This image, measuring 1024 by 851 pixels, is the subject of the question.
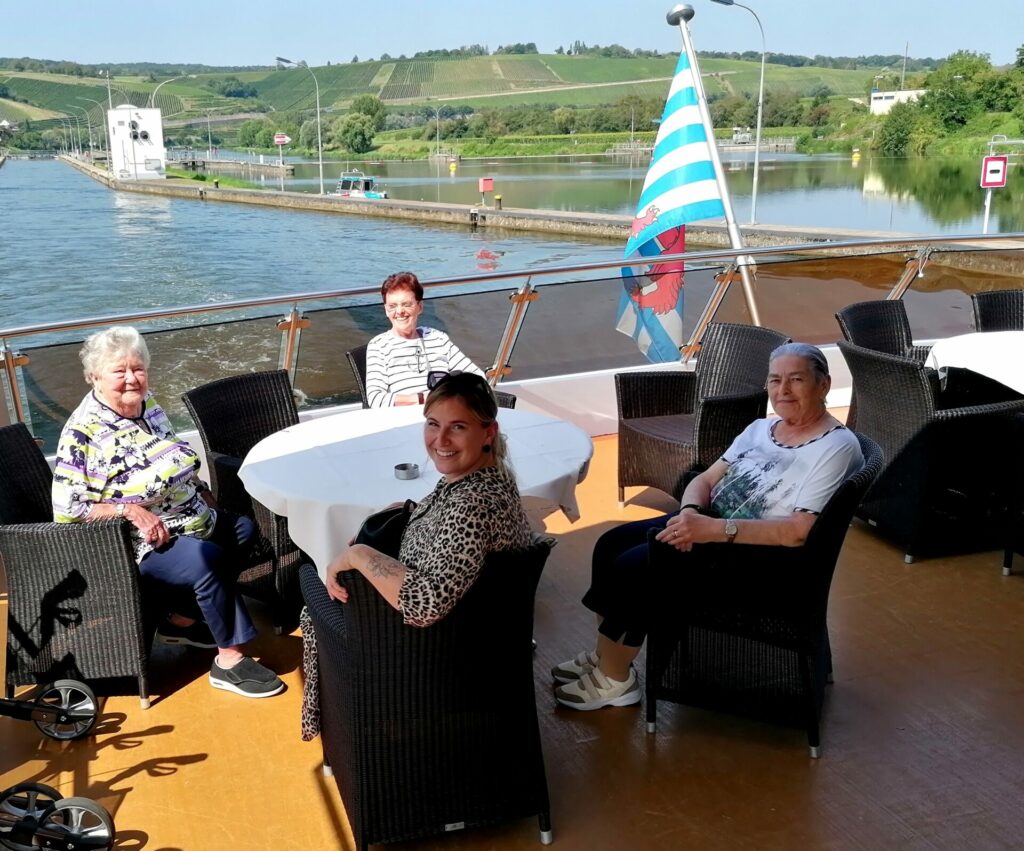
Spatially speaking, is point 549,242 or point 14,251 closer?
point 549,242

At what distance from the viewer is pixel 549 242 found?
50.3m

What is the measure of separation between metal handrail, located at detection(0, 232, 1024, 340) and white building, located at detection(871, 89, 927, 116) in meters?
78.8

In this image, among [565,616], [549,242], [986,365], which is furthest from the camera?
[549,242]

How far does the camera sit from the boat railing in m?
4.03

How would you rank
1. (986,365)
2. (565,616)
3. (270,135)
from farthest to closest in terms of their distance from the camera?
(270,135), (986,365), (565,616)

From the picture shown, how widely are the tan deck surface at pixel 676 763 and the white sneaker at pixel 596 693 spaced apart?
0.15ft

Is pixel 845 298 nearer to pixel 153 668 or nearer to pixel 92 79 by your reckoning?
pixel 153 668

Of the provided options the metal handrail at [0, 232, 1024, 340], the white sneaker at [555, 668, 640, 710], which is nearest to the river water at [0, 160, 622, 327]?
the metal handrail at [0, 232, 1024, 340]

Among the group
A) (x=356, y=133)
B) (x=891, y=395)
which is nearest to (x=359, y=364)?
(x=891, y=395)

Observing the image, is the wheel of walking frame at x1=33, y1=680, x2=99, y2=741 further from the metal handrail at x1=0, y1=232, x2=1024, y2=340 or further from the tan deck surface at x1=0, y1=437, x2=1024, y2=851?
the metal handrail at x1=0, y1=232, x2=1024, y2=340

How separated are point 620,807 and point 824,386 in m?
1.27

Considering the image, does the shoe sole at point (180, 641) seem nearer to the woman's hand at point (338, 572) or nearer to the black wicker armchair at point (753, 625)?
the woman's hand at point (338, 572)

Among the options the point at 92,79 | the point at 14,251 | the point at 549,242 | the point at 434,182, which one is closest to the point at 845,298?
the point at 549,242

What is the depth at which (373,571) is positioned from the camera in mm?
1919
